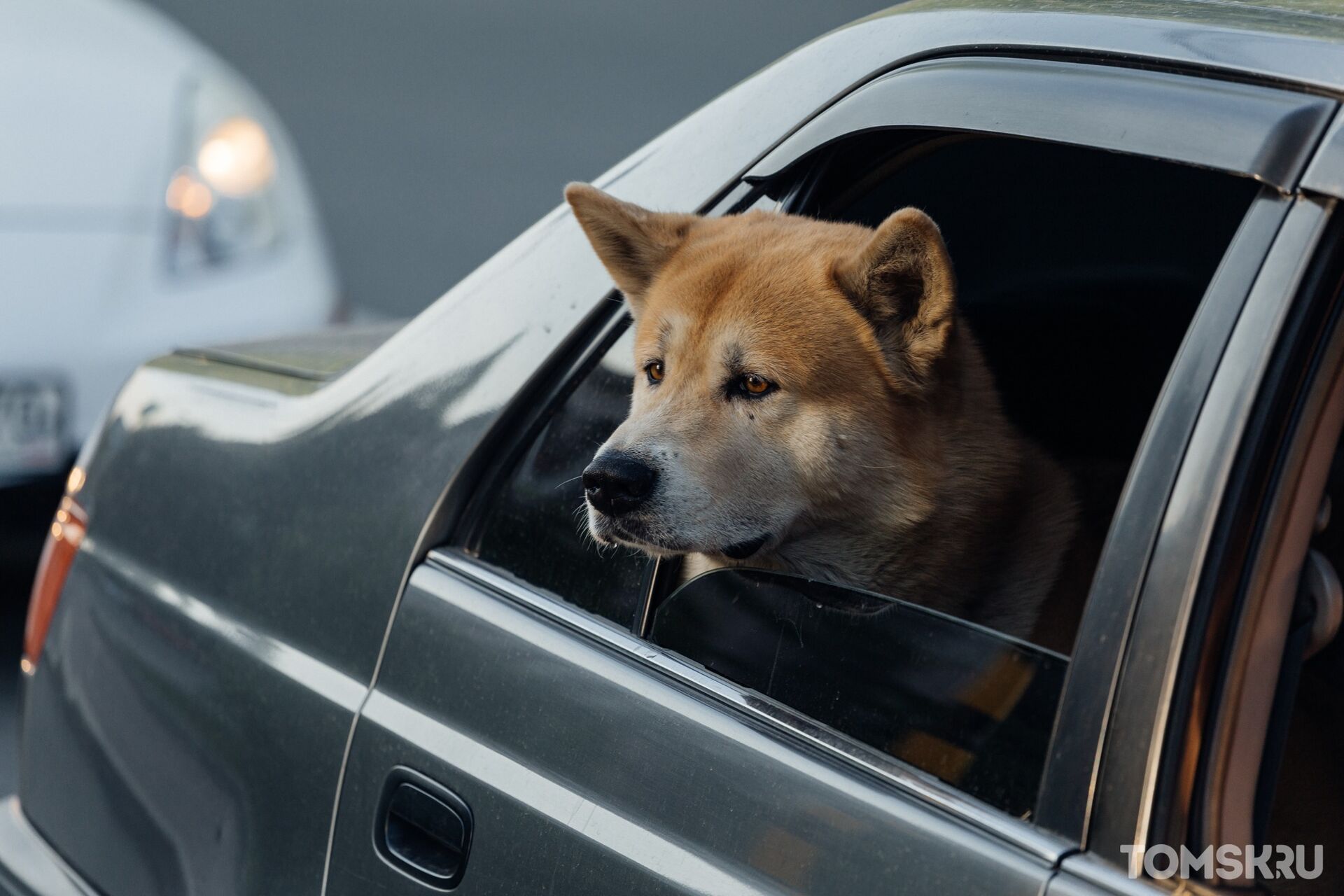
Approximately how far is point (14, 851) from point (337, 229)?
7598 mm

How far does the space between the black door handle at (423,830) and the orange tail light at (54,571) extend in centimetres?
92

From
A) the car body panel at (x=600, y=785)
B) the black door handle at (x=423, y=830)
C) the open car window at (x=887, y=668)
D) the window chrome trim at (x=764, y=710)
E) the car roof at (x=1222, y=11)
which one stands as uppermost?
the car roof at (x=1222, y=11)

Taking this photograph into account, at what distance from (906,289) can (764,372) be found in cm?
31

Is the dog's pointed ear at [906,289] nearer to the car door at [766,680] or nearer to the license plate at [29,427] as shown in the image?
the car door at [766,680]

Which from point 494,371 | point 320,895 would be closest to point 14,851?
point 320,895

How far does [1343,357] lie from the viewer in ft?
4.30

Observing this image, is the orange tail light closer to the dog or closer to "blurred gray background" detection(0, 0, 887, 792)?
the dog

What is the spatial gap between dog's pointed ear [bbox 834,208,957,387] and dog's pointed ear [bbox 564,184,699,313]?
282 millimetres

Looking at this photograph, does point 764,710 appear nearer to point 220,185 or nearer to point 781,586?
point 781,586

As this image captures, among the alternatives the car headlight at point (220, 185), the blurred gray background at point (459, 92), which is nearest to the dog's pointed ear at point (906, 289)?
the car headlight at point (220, 185)

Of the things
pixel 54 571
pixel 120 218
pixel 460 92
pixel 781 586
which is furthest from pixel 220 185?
pixel 460 92

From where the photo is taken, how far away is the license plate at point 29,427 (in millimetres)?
4285

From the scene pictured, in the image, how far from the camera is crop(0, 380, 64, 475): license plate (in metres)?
4.29

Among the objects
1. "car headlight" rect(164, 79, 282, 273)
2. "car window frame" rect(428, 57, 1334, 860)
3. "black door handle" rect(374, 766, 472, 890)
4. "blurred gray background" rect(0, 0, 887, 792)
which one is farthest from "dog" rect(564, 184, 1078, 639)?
"blurred gray background" rect(0, 0, 887, 792)
